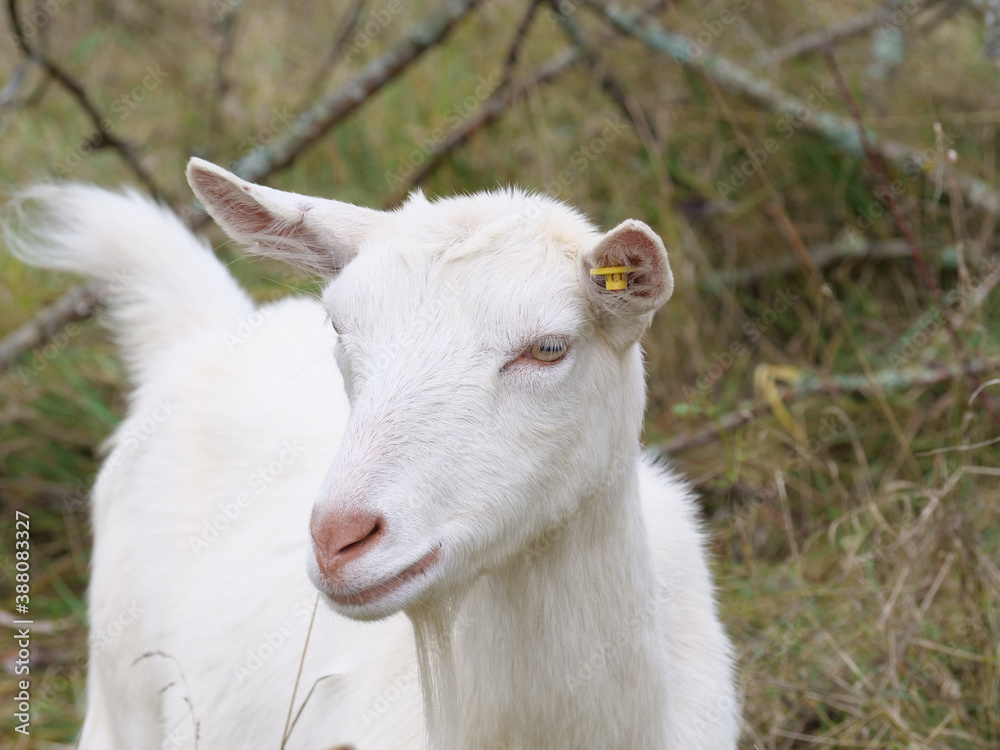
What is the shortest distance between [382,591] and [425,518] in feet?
0.44

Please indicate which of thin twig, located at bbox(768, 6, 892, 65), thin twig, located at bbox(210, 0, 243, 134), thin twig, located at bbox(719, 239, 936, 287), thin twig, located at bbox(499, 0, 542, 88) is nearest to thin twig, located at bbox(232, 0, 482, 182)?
thin twig, located at bbox(499, 0, 542, 88)

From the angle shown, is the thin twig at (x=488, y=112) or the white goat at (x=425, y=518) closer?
the white goat at (x=425, y=518)

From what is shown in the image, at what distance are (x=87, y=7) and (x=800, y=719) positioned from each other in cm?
533

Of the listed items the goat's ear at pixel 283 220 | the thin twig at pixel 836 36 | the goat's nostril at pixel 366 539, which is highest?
the goat's ear at pixel 283 220

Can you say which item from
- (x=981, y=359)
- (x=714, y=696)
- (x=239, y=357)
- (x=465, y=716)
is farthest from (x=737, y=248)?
(x=465, y=716)

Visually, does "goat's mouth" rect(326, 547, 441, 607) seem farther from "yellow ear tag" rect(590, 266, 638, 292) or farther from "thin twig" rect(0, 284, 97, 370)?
"thin twig" rect(0, 284, 97, 370)

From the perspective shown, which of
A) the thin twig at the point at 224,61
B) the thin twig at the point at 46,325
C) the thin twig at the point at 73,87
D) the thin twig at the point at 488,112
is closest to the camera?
the thin twig at the point at 73,87

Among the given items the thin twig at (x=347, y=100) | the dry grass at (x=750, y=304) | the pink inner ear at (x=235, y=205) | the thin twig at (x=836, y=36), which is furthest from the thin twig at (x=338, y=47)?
the pink inner ear at (x=235, y=205)

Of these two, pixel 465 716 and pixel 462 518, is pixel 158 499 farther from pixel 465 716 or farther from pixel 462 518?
pixel 462 518

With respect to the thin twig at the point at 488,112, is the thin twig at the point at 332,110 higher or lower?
higher

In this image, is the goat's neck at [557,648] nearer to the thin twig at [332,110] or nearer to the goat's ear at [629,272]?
the goat's ear at [629,272]

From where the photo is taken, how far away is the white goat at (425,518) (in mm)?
1848

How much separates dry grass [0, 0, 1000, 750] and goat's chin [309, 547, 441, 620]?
1551 millimetres

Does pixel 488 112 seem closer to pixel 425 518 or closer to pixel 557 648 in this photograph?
pixel 557 648
